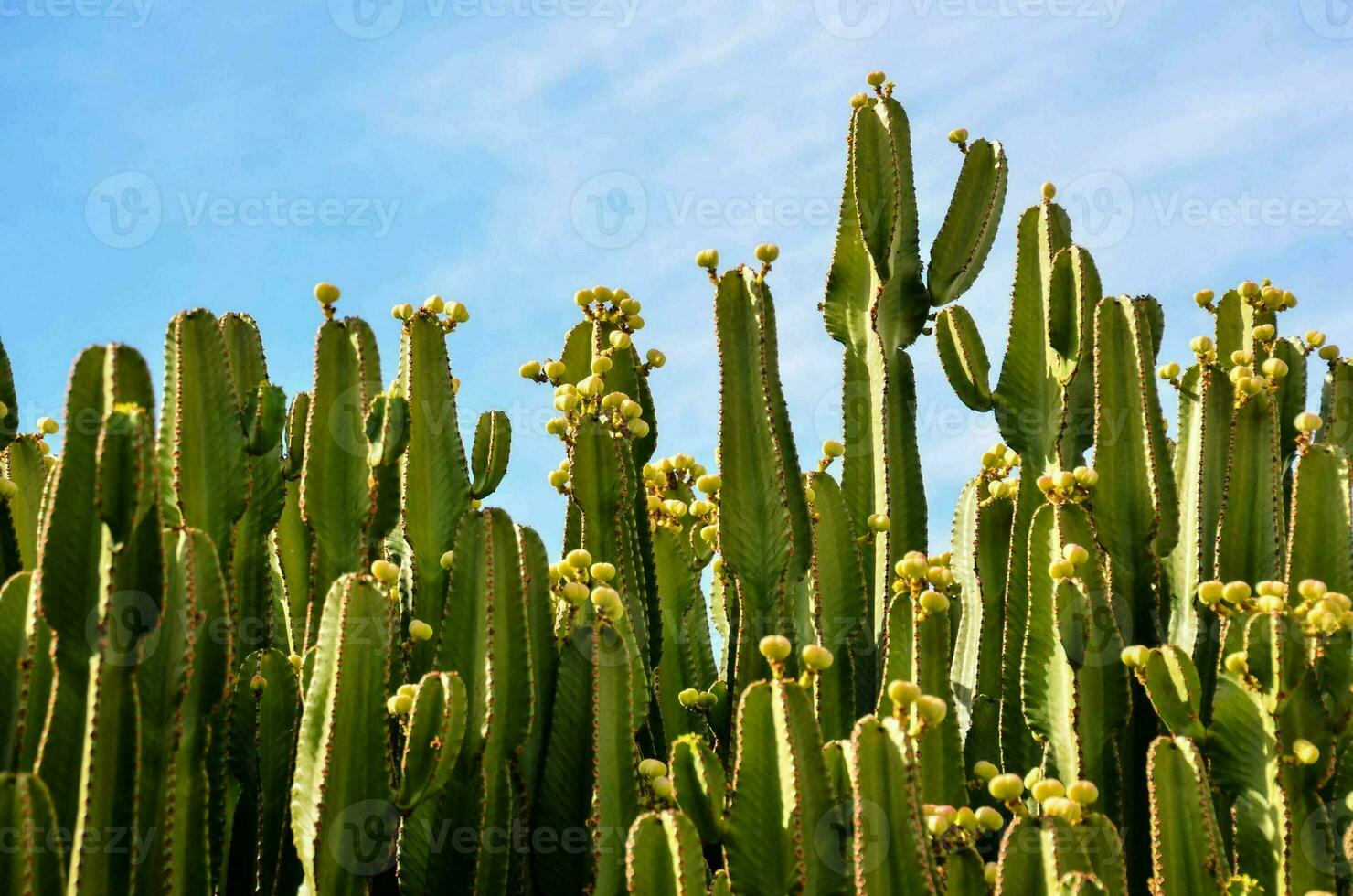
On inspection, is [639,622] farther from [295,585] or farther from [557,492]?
[295,585]

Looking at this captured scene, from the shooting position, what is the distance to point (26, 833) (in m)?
2.27

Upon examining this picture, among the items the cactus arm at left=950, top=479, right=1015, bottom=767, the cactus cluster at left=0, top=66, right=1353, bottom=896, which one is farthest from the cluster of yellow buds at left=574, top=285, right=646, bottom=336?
the cactus arm at left=950, top=479, right=1015, bottom=767

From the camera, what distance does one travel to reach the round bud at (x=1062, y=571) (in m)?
3.11

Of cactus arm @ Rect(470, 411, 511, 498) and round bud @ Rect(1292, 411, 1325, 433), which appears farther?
cactus arm @ Rect(470, 411, 511, 498)

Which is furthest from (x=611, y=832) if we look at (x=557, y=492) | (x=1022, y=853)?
(x=557, y=492)

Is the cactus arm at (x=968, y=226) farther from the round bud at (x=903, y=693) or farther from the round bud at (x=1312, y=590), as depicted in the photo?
the round bud at (x=903, y=693)

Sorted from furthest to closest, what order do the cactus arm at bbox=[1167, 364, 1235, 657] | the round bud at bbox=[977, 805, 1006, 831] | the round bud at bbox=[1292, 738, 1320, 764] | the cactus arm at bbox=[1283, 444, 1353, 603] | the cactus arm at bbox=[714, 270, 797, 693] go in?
the cactus arm at bbox=[1167, 364, 1235, 657] < the cactus arm at bbox=[714, 270, 797, 693] < the cactus arm at bbox=[1283, 444, 1353, 603] < the round bud at bbox=[1292, 738, 1320, 764] < the round bud at bbox=[977, 805, 1006, 831]

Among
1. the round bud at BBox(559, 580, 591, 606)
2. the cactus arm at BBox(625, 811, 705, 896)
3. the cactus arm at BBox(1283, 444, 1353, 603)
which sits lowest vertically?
the cactus arm at BBox(625, 811, 705, 896)

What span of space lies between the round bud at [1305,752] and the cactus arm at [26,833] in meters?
2.53

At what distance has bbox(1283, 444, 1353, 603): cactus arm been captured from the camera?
3.31 m

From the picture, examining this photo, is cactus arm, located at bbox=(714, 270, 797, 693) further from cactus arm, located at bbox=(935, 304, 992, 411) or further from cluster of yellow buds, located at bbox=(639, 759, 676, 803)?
cactus arm, located at bbox=(935, 304, 992, 411)

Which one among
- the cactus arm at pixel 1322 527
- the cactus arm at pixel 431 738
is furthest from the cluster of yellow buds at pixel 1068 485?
A: the cactus arm at pixel 431 738

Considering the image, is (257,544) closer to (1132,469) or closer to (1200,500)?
(1132,469)

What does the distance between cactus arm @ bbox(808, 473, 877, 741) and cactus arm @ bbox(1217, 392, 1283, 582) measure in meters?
0.98
